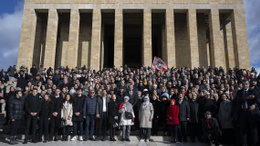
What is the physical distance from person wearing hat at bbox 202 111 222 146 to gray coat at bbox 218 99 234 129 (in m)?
0.47

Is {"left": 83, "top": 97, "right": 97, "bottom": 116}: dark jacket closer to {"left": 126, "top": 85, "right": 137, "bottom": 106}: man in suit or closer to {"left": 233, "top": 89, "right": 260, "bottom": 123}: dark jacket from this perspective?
{"left": 126, "top": 85, "right": 137, "bottom": 106}: man in suit

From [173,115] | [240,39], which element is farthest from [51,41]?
[240,39]

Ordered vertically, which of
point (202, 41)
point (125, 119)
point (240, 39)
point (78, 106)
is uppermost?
point (202, 41)

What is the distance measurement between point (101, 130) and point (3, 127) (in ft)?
14.3

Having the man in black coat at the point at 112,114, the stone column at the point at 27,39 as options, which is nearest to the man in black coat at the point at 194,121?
the man in black coat at the point at 112,114

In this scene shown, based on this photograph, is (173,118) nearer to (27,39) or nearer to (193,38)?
(193,38)

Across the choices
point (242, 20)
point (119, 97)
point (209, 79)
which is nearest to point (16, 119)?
point (119, 97)

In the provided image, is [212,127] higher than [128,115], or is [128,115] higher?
[128,115]

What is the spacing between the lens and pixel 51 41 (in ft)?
74.2

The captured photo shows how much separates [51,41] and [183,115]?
59.8ft

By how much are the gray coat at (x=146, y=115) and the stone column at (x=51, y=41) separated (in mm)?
16268

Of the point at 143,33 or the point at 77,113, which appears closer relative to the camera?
the point at 77,113

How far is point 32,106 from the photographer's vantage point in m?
8.35

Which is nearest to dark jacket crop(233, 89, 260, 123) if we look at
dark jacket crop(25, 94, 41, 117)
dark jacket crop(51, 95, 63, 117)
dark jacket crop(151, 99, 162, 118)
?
dark jacket crop(151, 99, 162, 118)
